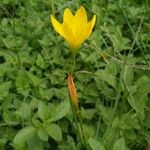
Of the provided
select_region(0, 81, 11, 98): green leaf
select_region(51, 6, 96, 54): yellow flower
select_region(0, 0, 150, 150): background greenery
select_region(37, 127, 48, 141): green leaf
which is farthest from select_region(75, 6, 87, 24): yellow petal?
select_region(0, 81, 11, 98): green leaf

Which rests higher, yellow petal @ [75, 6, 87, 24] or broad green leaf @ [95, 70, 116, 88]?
yellow petal @ [75, 6, 87, 24]

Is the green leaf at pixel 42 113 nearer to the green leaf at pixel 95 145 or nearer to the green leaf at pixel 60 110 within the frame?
the green leaf at pixel 60 110

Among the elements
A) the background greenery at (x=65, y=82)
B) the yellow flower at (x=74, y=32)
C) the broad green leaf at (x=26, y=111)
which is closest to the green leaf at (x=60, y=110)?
the background greenery at (x=65, y=82)

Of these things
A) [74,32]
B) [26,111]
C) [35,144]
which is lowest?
[35,144]

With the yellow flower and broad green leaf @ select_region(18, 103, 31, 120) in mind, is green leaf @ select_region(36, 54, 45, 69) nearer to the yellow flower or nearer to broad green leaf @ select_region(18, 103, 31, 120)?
broad green leaf @ select_region(18, 103, 31, 120)

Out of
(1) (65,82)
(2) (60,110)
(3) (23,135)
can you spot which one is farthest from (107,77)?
(3) (23,135)

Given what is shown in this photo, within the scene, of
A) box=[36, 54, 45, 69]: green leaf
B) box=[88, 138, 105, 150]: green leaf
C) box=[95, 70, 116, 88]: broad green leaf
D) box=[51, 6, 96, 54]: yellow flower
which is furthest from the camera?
box=[36, 54, 45, 69]: green leaf

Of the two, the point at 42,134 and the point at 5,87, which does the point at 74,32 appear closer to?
the point at 42,134

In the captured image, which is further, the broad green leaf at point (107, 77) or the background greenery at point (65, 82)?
the broad green leaf at point (107, 77)
